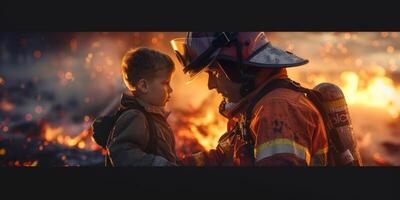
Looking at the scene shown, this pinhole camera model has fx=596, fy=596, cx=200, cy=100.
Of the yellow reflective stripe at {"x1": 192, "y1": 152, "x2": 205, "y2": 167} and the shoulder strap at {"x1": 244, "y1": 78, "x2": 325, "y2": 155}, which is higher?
the shoulder strap at {"x1": 244, "y1": 78, "x2": 325, "y2": 155}

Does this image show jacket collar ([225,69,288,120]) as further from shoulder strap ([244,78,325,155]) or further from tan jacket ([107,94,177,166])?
tan jacket ([107,94,177,166])

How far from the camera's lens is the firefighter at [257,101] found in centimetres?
339

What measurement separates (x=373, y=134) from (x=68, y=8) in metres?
2.85

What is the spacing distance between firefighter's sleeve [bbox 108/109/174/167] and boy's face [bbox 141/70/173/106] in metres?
0.20

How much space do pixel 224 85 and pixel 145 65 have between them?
2.18 feet

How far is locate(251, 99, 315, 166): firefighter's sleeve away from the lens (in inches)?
133

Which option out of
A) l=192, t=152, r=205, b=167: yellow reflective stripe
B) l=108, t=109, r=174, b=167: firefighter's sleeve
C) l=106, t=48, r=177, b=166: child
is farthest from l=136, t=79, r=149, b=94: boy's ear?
l=192, t=152, r=205, b=167: yellow reflective stripe

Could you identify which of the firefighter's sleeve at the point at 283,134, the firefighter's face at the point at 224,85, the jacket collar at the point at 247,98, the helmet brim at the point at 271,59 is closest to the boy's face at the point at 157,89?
the firefighter's face at the point at 224,85

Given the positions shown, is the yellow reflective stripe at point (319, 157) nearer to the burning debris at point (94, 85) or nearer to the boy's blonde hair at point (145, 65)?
the boy's blonde hair at point (145, 65)

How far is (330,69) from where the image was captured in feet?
17.3

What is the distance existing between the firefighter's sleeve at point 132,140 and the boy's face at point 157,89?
0.20 metres

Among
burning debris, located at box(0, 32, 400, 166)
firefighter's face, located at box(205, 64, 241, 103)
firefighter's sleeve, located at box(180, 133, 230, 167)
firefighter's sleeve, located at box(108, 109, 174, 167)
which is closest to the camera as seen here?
firefighter's face, located at box(205, 64, 241, 103)

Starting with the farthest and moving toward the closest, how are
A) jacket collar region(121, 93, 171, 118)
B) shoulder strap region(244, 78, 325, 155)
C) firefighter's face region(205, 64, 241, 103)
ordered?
jacket collar region(121, 93, 171, 118), firefighter's face region(205, 64, 241, 103), shoulder strap region(244, 78, 325, 155)

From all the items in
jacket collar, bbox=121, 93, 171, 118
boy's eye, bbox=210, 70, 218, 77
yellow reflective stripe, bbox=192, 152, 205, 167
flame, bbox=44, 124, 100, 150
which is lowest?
yellow reflective stripe, bbox=192, 152, 205, 167
